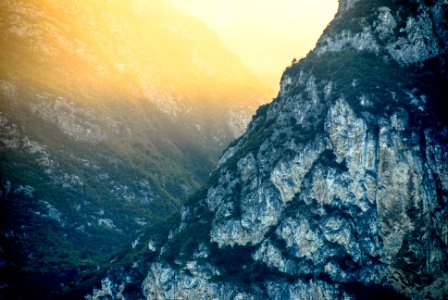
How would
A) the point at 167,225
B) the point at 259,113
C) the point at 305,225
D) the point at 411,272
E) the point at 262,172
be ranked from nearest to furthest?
the point at 411,272 < the point at 305,225 < the point at 262,172 < the point at 167,225 < the point at 259,113

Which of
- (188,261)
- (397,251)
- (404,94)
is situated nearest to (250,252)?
(188,261)

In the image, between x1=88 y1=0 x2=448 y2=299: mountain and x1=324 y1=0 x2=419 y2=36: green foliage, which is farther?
x1=324 y1=0 x2=419 y2=36: green foliage

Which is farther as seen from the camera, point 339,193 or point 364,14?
point 364,14

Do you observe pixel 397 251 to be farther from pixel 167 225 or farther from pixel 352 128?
pixel 167 225

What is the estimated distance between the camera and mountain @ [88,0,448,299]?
120m

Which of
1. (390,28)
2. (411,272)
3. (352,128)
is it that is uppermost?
(390,28)

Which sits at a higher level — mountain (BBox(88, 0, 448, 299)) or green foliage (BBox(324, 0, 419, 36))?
green foliage (BBox(324, 0, 419, 36))

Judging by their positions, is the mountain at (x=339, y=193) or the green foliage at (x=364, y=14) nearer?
the mountain at (x=339, y=193)

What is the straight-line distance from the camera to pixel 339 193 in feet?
430

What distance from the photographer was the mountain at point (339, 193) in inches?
4715

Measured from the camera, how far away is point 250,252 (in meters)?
141

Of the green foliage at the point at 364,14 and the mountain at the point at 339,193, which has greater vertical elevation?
the green foliage at the point at 364,14

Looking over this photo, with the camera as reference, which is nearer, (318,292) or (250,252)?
(318,292)

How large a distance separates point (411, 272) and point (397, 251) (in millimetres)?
6027
